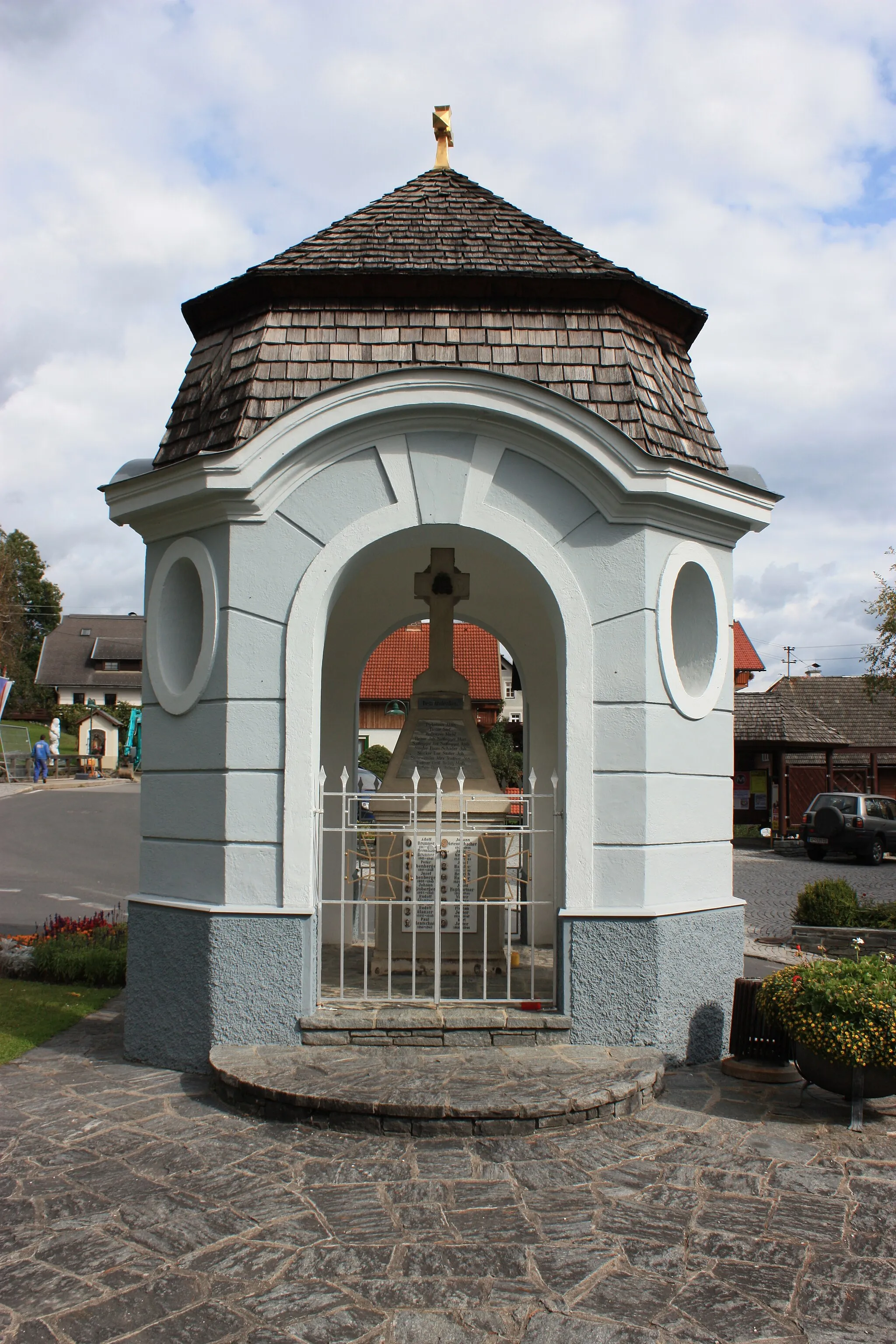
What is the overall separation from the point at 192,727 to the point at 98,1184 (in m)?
2.84

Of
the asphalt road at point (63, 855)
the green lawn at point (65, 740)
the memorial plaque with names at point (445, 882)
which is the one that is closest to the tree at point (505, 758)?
the asphalt road at point (63, 855)

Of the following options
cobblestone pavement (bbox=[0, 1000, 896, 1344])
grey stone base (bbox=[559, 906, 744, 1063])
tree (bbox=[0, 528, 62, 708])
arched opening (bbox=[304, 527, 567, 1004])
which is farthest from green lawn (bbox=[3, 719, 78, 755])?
cobblestone pavement (bbox=[0, 1000, 896, 1344])

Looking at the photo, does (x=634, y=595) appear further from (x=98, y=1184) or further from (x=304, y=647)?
(x=98, y=1184)

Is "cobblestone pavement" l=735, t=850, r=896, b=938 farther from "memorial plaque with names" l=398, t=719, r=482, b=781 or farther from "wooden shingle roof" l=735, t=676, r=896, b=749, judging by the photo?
"memorial plaque with names" l=398, t=719, r=482, b=781

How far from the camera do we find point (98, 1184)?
193 inches

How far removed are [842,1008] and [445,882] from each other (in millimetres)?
3138

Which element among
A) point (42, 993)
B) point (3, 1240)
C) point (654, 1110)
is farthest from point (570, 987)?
point (42, 993)

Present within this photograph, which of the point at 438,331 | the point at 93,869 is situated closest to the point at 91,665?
the point at 93,869

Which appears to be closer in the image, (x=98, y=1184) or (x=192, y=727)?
(x=98, y=1184)

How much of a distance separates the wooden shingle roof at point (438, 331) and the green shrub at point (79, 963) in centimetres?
484

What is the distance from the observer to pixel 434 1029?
20.6 ft

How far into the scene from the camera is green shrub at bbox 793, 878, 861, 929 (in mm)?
12453

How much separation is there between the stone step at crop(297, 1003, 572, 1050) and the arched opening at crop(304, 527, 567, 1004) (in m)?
0.27

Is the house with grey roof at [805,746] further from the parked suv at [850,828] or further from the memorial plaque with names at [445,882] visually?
the memorial plaque with names at [445,882]
